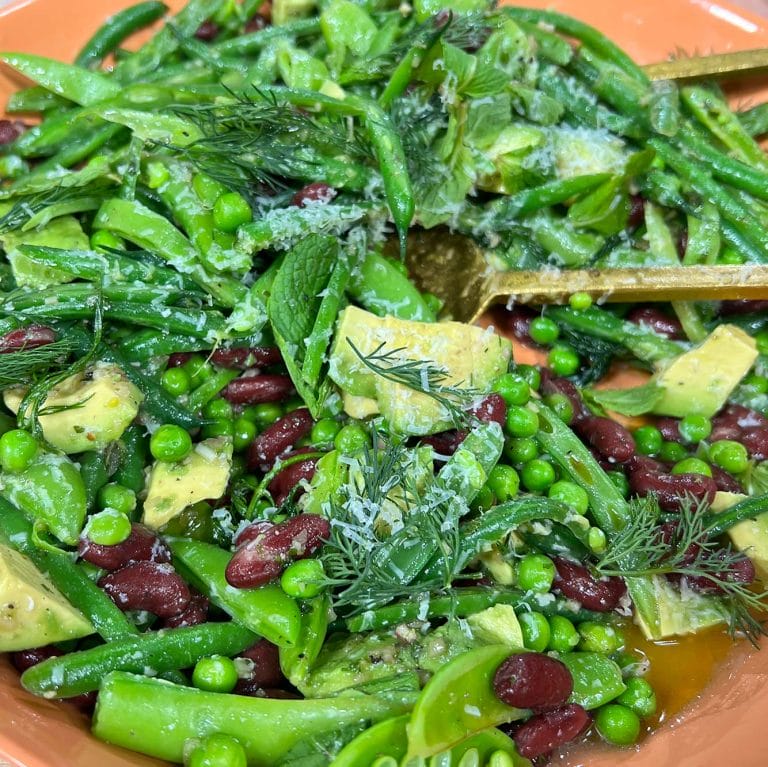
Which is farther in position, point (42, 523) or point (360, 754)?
point (42, 523)

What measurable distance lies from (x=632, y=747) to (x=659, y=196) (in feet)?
9.06

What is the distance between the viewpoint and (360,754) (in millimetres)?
2160

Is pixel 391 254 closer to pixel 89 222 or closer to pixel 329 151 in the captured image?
pixel 329 151

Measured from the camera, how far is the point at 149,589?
2.49 metres

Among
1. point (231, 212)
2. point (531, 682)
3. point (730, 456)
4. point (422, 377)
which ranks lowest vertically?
point (531, 682)

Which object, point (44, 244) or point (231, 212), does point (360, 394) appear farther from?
point (44, 244)

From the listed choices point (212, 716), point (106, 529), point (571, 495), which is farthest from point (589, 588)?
point (106, 529)

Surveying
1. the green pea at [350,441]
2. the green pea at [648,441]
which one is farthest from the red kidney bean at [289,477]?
the green pea at [648,441]

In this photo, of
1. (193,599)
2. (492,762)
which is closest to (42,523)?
(193,599)

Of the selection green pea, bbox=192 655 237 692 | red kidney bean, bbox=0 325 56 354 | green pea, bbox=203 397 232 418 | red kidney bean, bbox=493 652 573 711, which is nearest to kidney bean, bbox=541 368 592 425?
red kidney bean, bbox=493 652 573 711

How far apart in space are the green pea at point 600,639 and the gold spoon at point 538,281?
1.64 metres

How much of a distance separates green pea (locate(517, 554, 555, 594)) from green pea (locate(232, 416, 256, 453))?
134 cm

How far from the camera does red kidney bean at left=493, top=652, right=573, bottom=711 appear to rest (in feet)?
7.55

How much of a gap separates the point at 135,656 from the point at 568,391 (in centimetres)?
228
